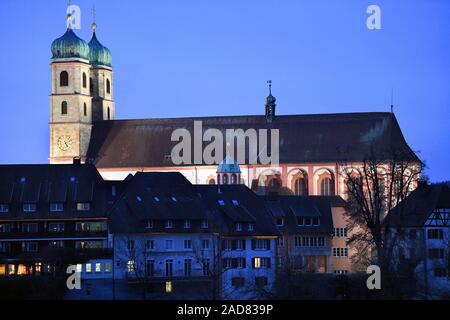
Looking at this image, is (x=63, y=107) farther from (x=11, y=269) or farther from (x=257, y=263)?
(x=257, y=263)

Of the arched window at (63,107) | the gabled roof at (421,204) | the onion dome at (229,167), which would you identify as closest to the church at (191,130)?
the arched window at (63,107)

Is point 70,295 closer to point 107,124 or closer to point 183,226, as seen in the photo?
point 183,226

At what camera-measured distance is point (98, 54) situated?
141 m

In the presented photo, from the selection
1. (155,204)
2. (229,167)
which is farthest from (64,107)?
(155,204)

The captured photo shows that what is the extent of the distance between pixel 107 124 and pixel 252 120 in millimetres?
14789

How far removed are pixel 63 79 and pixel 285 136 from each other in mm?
22589

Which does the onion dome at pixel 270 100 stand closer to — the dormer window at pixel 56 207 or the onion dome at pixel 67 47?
the onion dome at pixel 67 47

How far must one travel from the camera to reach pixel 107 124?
134500 millimetres

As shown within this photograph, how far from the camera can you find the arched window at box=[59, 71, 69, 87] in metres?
132

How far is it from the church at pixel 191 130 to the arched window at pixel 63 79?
0.10 metres

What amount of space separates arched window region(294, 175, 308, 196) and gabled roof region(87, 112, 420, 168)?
1.64 metres

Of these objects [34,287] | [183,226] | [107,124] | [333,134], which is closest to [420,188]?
[183,226]

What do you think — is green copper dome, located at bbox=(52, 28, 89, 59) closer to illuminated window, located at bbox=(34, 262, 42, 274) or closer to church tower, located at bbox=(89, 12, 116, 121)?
church tower, located at bbox=(89, 12, 116, 121)

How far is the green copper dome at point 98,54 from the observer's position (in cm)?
14012
